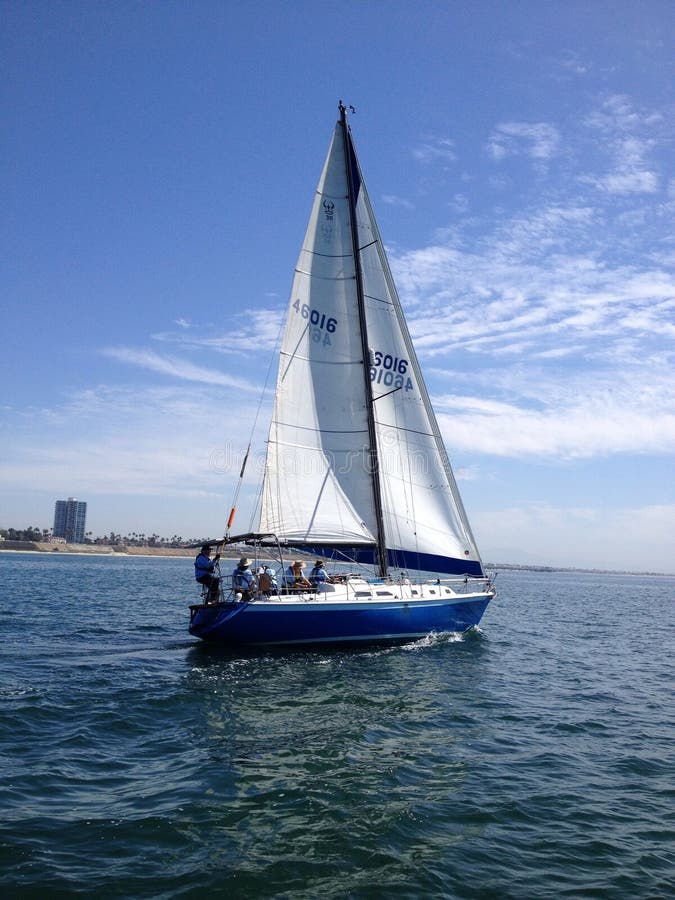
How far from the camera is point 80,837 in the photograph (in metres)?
7.44

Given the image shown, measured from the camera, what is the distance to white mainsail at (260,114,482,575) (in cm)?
2180

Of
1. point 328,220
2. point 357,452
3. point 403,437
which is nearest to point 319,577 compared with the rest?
point 357,452

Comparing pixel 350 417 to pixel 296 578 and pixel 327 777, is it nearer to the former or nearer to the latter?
pixel 296 578

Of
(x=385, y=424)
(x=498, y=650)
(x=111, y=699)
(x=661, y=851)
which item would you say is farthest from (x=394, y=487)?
(x=661, y=851)

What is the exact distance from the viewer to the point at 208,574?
19.9 meters

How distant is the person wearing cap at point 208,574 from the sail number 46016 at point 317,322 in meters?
7.96

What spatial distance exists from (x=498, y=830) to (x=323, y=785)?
8.08 feet

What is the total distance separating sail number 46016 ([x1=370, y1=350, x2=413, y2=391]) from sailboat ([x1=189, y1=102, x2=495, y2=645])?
36mm

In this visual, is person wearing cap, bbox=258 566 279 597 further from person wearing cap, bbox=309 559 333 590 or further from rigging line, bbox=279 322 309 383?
rigging line, bbox=279 322 309 383

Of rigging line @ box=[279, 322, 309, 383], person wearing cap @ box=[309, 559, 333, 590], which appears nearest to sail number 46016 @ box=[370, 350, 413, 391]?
rigging line @ box=[279, 322, 309, 383]

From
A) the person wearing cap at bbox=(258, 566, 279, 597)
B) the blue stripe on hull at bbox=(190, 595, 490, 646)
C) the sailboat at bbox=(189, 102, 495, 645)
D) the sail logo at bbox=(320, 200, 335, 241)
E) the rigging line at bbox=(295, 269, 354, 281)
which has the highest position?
the sail logo at bbox=(320, 200, 335, 241)

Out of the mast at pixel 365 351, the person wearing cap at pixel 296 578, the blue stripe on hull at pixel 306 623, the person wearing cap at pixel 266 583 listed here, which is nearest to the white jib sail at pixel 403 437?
the mast at pixel 365 351

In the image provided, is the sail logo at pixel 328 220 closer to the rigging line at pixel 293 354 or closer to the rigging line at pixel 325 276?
the rigging line at pixel 325 276

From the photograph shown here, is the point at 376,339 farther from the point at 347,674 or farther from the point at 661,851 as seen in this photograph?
the point at 661,851
